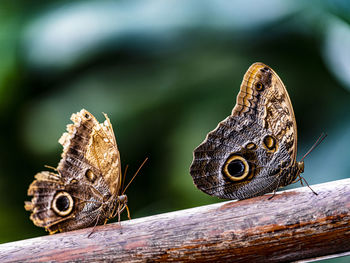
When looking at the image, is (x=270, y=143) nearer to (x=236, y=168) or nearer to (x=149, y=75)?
(x=236, y=168)

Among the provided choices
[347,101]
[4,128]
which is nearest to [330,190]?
[347,101]

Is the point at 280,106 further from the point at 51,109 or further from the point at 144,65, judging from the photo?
the point at 51,109

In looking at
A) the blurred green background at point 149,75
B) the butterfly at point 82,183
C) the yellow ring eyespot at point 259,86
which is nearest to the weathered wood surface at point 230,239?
the butterfly at point 82,183

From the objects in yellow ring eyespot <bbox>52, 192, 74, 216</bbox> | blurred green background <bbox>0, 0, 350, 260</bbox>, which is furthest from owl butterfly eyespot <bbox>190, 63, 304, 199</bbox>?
blurred green background <bbox>0, 0, 350, 260</bbox>

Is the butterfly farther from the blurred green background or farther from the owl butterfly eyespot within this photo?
the blurred green background

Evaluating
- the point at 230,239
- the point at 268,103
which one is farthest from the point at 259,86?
the point at 230,239

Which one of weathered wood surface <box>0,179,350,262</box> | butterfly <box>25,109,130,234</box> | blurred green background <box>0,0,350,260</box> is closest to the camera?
weathered wood surface <box>0,179,350,262</box>
